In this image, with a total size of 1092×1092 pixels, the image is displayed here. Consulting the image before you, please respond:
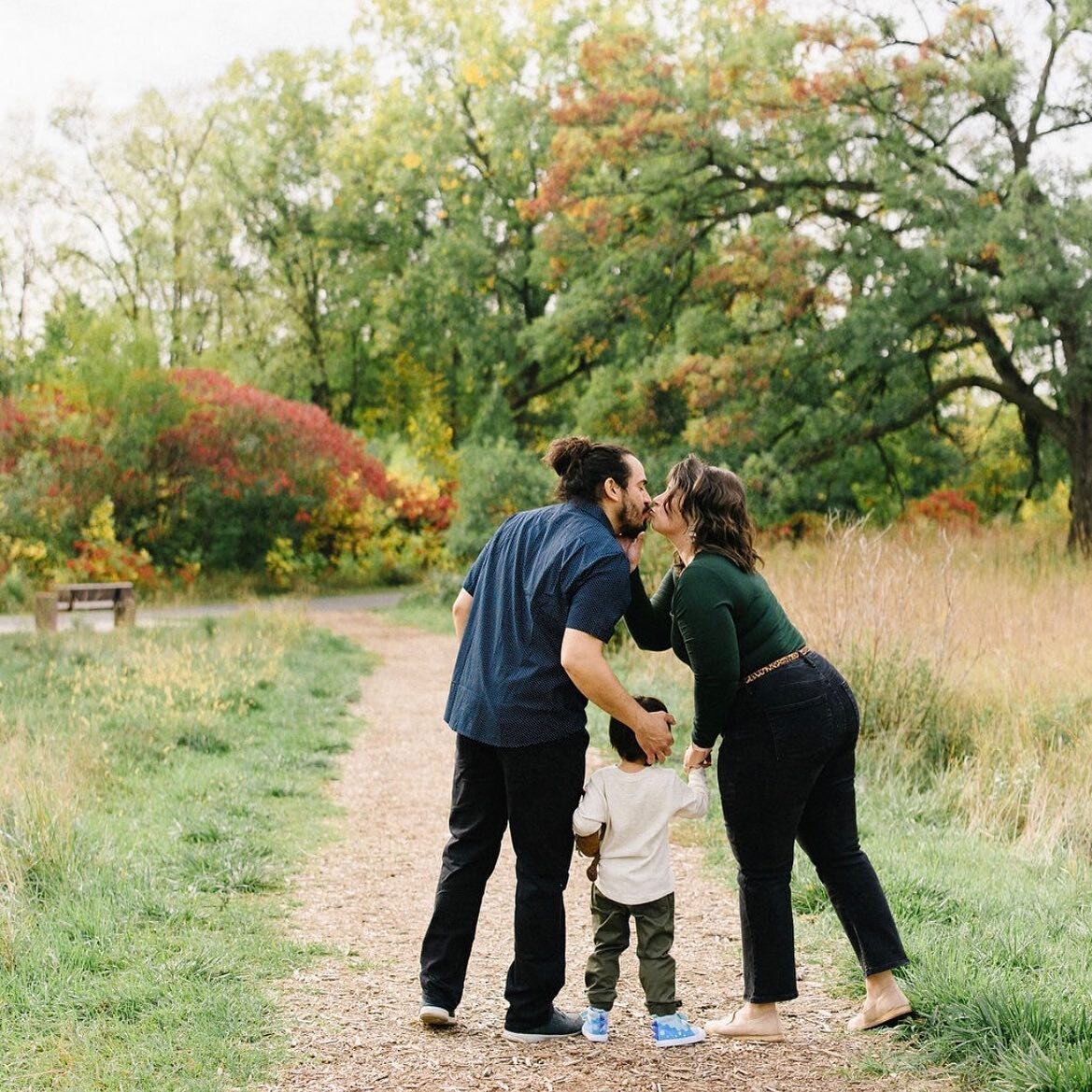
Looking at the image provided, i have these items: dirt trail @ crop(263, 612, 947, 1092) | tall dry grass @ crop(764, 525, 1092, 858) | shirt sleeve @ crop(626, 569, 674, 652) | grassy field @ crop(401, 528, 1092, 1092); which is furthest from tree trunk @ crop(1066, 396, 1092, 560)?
shirt sleeve @ crop(626, 569, 674, 652)

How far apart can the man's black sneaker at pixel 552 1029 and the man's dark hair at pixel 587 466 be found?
153 centimetres

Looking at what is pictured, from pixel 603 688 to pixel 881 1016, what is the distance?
4.23 feet

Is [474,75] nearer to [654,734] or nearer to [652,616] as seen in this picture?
[652,616]

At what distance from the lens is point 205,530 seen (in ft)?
72.8

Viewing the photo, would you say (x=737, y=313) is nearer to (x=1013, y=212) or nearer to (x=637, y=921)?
(x=1013, y=212)

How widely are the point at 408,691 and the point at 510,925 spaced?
6426 millimetres

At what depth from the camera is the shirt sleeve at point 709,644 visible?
3.35 meters

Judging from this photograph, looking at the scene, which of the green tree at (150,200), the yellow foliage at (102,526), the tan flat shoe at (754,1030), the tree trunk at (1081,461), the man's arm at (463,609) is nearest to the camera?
the tan flat shoe at (754,1030)

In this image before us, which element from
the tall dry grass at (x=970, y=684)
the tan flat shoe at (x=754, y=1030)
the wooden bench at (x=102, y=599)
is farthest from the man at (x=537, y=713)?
the wooden bench at (x=102, y=599)

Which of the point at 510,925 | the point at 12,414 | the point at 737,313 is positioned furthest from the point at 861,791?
the point at 12,414

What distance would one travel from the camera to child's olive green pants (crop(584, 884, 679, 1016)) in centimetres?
346

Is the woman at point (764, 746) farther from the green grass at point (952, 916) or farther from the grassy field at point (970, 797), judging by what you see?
the grassy field at point (970, 797)

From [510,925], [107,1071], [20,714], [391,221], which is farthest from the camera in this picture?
[391,221]

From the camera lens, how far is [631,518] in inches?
142
